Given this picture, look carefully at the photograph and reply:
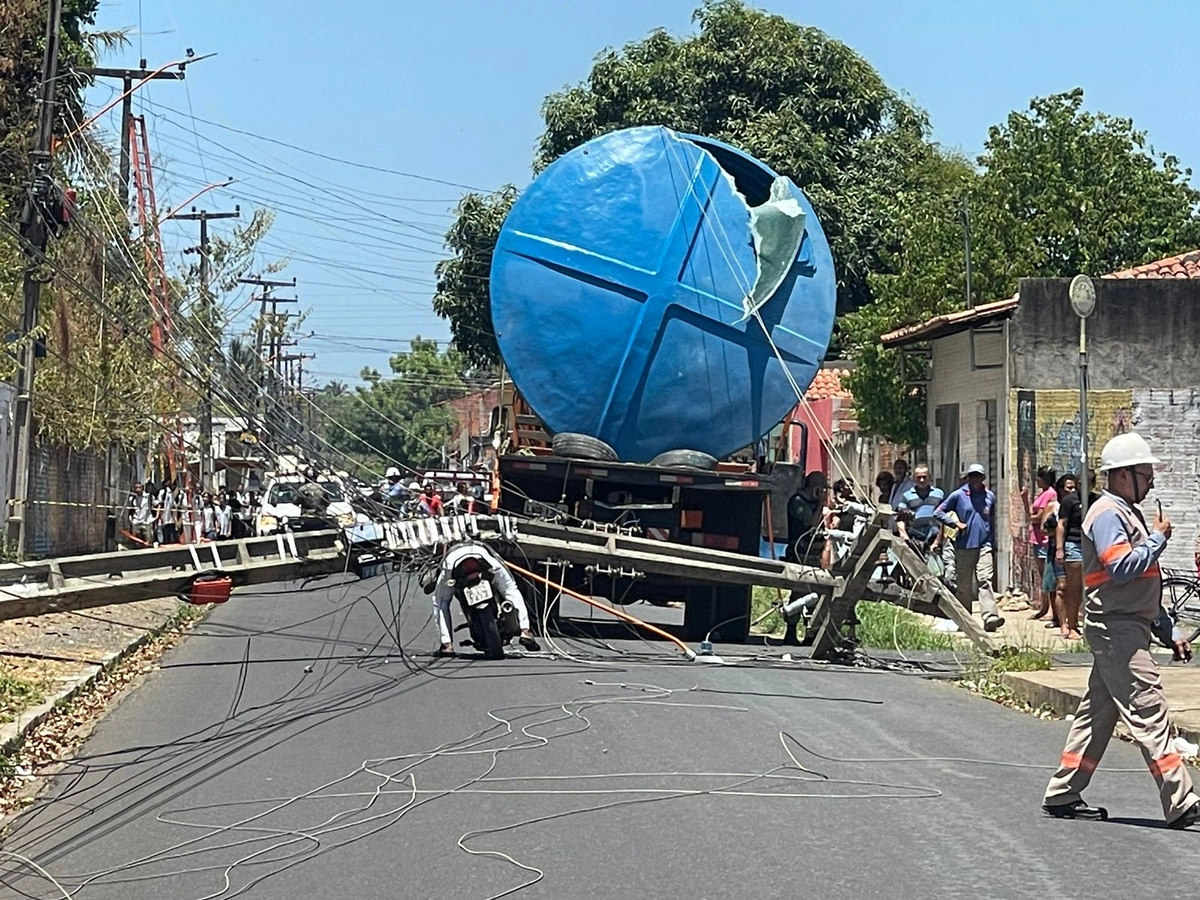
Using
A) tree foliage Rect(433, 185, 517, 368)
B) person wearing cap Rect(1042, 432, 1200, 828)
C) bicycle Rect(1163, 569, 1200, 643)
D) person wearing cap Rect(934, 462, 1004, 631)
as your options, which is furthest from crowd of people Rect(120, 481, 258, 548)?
person wearing cap Rect(1042, 432, 1200, 828)

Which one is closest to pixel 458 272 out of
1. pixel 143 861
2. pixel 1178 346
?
pixel 1178 346

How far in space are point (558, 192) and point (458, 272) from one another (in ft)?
80.1

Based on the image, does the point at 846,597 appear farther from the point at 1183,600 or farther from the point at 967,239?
the point at 967,239

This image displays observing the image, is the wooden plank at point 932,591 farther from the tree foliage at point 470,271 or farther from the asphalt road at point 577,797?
the tree foliage at point 470,271

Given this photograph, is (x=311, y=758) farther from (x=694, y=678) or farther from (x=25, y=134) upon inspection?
(x=25, y=134)

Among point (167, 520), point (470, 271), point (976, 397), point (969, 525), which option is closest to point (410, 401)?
point (470, 271)

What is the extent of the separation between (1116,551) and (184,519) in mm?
29790

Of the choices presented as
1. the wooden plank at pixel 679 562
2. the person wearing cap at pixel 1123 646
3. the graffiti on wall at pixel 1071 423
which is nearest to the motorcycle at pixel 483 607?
the wooden plank at pixel 679 562

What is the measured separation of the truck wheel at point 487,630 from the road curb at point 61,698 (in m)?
3.09

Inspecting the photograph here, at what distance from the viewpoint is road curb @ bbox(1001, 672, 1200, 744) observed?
1141 cm

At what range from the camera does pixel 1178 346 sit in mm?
21875

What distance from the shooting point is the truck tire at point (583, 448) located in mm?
14906

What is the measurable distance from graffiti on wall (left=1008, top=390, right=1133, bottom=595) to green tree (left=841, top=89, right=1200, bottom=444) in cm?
586

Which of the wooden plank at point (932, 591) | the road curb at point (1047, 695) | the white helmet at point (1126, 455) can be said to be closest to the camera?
the white helmet at point (1126, 455)
